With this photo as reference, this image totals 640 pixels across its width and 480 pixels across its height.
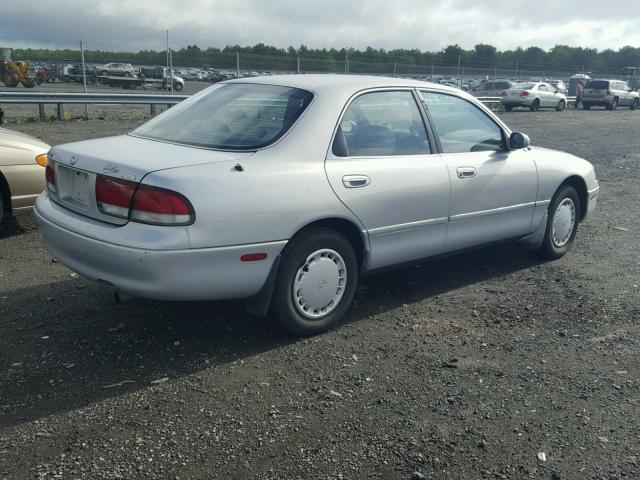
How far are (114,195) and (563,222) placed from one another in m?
4.22

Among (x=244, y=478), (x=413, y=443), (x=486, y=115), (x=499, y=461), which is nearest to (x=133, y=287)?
(x=244, y=478)

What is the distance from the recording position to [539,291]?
5.37m

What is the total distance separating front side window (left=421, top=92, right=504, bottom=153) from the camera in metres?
5.01

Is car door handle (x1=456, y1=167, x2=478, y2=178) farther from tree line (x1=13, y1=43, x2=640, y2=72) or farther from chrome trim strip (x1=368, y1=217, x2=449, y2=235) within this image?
tree line (x1=13, y1=43, x2=640, y2=72)

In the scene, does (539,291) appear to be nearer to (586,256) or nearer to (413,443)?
(586,256)

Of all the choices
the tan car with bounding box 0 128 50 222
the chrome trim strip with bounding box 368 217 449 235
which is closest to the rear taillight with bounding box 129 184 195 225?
the chrome trim strip with bounding box 368 217 449 235

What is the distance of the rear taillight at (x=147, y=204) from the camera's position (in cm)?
353

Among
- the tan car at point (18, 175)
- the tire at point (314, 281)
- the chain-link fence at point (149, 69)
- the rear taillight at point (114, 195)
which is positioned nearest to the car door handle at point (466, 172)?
the tire at point (314, 281)

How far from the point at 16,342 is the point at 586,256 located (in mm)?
5062

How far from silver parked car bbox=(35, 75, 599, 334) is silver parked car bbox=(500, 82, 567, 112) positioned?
86.7 feet

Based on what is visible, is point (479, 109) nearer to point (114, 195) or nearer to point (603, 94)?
point (114, 195)

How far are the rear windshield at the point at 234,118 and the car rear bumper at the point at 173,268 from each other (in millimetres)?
712

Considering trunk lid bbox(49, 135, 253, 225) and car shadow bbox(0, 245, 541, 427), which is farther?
trunk lid bbox(49, 135, 253, 225)

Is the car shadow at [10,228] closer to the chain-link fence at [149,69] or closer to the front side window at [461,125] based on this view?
the front side window at [461,125]
